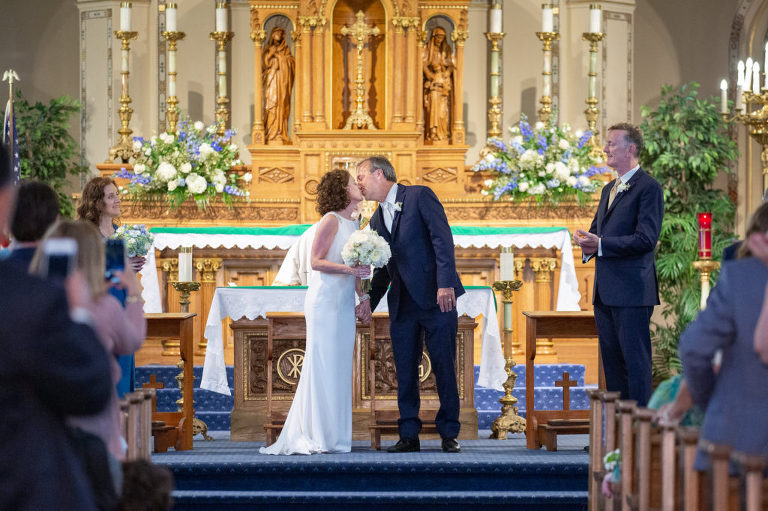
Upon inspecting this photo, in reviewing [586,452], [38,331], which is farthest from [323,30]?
[38,331]

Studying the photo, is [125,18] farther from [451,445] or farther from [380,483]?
[380,483]

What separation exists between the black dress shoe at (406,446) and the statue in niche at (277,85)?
14.2 feet

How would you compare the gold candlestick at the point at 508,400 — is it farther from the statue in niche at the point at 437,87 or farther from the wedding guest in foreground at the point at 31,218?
the wedding guest in foreground at the point at 31,218

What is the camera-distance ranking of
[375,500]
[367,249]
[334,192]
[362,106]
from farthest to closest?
[362,106] < [334,192] < [367,249] < [375,500]

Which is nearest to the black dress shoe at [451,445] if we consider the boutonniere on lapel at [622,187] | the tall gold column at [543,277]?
the boutonniere on lapel at [622,187]

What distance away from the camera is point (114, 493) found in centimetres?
281

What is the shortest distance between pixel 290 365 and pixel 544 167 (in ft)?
11.2

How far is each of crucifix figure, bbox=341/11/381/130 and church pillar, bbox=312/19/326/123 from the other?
10.9 inches

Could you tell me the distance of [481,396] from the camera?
832 centimetres

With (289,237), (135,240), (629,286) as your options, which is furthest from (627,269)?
(289,237)

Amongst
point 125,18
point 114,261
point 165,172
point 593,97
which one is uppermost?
point 125,18

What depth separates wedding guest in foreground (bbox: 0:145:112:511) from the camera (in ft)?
7.55

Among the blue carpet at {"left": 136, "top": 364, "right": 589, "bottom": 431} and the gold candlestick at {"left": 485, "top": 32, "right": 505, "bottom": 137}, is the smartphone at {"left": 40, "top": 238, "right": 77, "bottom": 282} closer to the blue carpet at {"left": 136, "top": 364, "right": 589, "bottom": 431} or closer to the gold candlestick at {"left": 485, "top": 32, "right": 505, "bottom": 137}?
the blue carpet at {"left": 136, "top": 364, "right": 589, "bottom": 431}

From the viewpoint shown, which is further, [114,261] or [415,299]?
[415,299]
